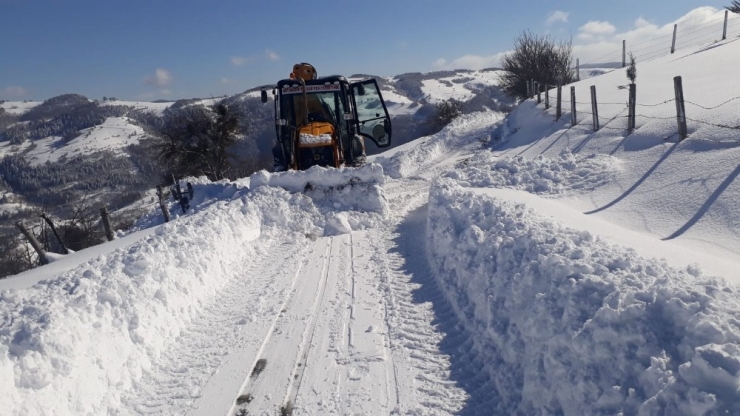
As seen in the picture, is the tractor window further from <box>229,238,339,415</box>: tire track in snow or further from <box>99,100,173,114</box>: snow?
<box>99,100,173,114</box>: snow

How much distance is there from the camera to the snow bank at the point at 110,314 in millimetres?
3707

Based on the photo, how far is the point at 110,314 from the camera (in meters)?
4.75

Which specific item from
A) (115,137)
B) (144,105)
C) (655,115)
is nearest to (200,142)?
(655,115)

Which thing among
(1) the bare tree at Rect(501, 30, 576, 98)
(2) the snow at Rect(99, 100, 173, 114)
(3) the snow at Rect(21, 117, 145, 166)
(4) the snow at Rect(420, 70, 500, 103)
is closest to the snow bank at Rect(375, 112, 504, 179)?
(1) the bare tree at Rect(501, 30, 576, 98)

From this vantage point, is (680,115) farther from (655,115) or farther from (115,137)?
(115,137)

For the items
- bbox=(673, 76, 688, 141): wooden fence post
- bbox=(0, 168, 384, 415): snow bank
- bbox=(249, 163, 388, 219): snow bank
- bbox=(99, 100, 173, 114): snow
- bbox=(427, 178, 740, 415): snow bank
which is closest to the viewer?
bbox=(427, 178, 740, 415): snow bank

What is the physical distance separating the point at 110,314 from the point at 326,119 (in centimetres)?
842

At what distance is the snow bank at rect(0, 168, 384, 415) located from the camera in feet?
12.2

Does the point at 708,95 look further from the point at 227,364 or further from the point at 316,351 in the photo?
the point at 227,364

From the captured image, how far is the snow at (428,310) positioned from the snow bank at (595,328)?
0.6 inches

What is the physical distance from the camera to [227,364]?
Result: 180 inches

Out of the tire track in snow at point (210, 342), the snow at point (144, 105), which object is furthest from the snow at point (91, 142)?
the tire track in snow at point (210, 342)

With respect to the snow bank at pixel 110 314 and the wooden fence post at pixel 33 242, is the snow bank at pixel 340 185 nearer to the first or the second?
the snow bank at pixel 110 314

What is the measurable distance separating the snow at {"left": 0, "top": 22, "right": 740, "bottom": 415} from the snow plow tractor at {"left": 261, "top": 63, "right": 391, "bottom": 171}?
2820mm
